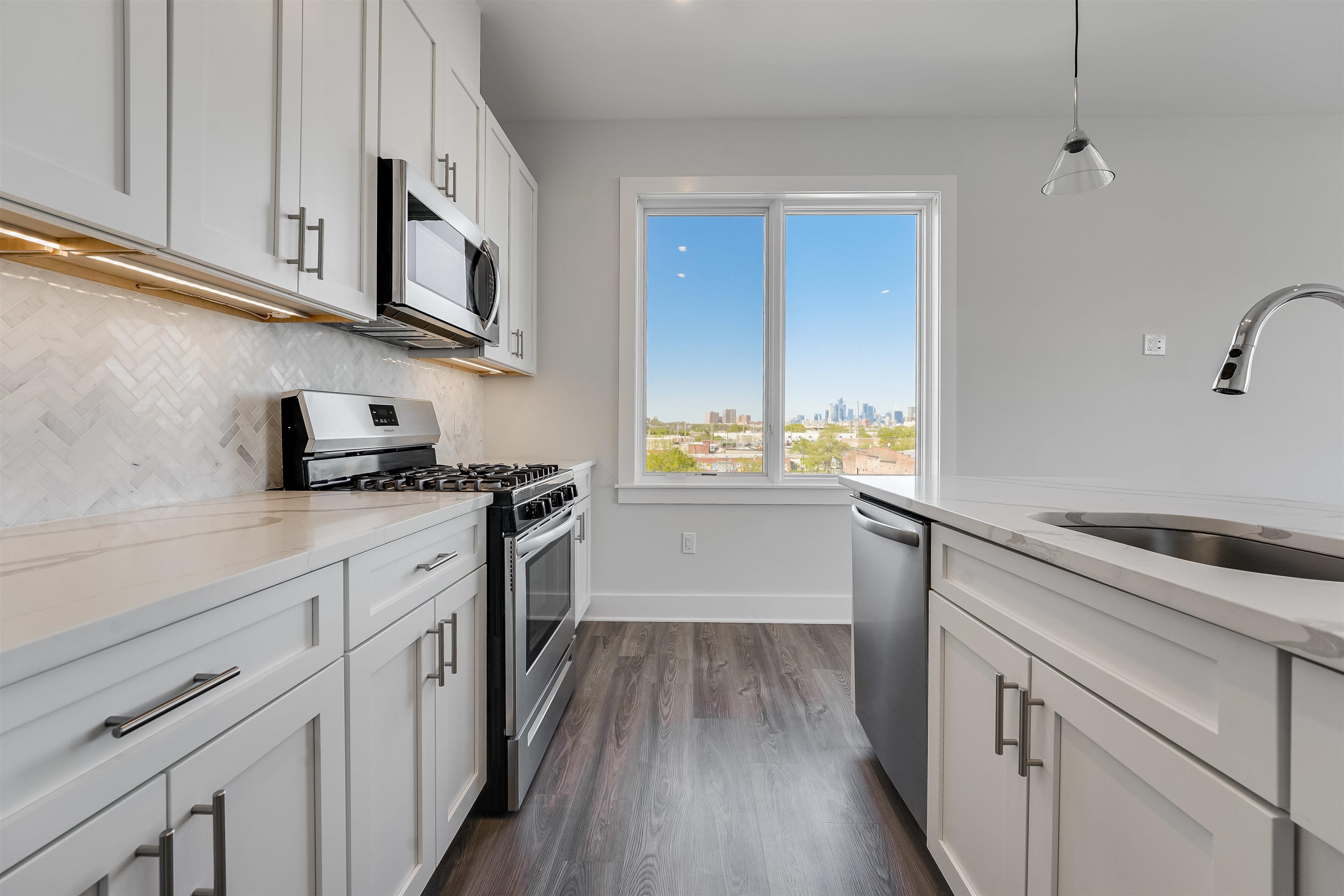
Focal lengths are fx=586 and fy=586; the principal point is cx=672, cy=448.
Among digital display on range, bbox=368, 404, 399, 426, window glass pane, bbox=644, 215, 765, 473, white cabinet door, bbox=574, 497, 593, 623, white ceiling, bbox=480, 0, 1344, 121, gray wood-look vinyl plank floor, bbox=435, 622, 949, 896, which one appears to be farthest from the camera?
window glass pane, bbox=644, 215, 765, 473

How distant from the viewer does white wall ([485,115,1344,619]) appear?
3082 mm

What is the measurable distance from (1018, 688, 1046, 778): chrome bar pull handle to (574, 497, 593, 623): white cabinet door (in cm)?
178

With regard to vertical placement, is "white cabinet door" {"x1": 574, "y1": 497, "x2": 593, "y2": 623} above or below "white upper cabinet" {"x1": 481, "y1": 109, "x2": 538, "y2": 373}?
below

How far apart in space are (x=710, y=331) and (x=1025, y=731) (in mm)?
2607

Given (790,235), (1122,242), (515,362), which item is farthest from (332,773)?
(1122,242)

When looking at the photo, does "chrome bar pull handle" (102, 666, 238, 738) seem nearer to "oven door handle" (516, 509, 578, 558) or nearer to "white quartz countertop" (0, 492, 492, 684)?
"white quartz countertop" (0, 492, 492, 684)

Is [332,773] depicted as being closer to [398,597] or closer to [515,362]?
[398,597]

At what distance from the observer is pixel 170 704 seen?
0.60 metres

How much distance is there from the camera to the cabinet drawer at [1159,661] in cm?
54

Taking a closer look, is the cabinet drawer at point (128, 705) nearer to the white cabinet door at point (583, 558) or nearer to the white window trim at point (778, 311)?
the white cabinet door at point (583, 558)

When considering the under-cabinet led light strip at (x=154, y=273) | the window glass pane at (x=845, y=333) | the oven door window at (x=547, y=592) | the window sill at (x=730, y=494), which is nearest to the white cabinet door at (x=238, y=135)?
the under-cabinet led light strip at (x=154, y=273)

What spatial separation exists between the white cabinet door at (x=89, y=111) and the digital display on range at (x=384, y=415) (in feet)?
3.46

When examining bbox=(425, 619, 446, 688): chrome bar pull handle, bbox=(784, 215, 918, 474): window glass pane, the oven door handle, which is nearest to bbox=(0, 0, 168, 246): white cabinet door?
bbox=(425, 619, 446, 688): chrome bar pull handle

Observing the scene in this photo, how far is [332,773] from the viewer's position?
90cm
